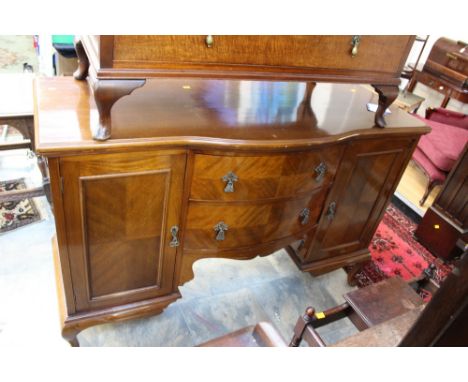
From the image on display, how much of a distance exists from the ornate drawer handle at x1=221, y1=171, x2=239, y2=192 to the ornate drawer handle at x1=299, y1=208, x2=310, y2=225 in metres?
0.42

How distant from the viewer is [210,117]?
1.36 meters

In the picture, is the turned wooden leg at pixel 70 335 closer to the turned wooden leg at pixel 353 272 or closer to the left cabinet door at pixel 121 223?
the left cabinet door at pixel 121 223

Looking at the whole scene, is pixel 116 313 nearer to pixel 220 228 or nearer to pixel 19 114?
pixel 220 228

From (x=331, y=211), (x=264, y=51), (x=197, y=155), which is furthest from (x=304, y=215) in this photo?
(x=264, y=51)

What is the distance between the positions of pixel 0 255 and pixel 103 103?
4.55 feet

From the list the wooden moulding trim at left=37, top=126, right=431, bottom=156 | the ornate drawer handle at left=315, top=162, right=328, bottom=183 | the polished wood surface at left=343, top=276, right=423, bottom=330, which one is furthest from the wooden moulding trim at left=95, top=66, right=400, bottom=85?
the polished wood surface at left=343, top=276, right=423, bottom=330

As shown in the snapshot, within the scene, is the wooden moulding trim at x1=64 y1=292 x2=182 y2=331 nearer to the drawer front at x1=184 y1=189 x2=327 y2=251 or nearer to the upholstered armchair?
the drawer front at x1=184 y1=189 x2=327 y2=251

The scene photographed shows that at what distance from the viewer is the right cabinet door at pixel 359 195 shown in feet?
5.34

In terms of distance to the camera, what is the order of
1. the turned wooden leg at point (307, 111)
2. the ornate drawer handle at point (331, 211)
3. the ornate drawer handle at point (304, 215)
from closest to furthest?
the turned wooden leg at point (307, 111) → the ornate drawer handle at point (304, 215) → the ornate drawer handle at point (331, 211)

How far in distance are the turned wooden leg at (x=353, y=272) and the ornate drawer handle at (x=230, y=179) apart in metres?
1.19

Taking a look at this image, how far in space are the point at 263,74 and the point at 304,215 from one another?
69 cm

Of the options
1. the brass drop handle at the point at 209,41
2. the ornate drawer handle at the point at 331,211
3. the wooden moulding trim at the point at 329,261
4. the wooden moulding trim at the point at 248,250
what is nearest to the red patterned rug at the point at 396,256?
the wooden moulding trim at the point at 329,261

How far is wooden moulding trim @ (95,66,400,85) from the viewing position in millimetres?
1016

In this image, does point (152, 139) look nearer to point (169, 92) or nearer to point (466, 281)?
point (169, 92)
